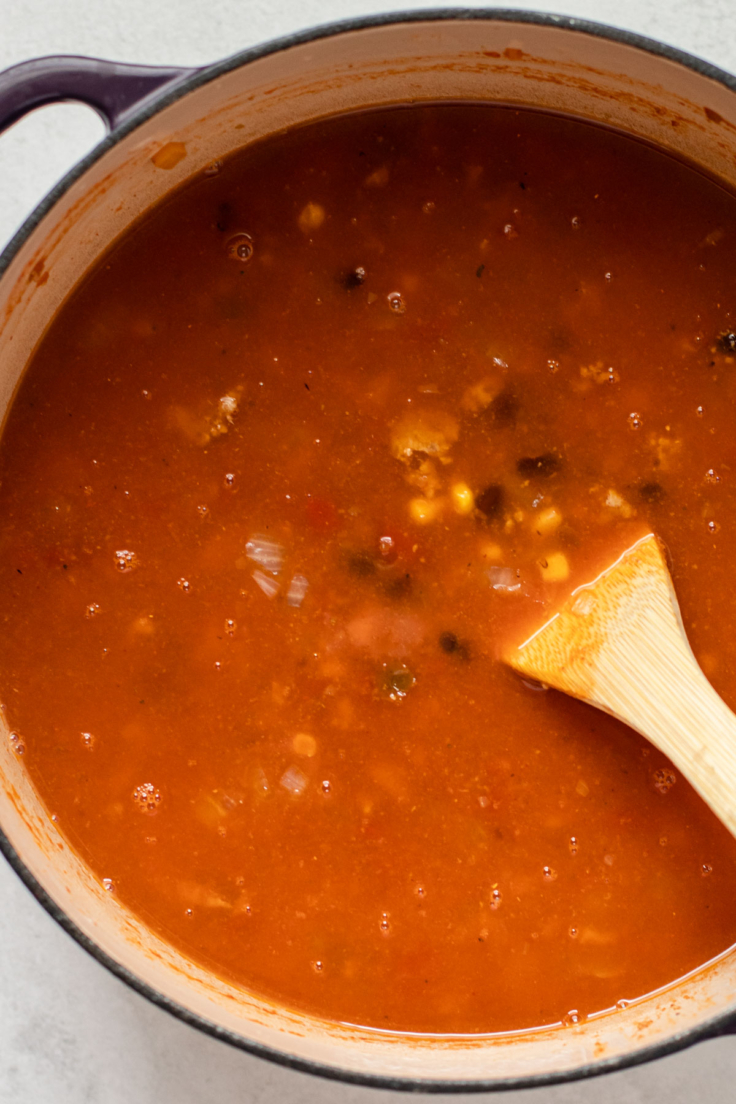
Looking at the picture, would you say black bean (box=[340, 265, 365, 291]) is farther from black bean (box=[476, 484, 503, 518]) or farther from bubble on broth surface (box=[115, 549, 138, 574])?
bubble on broth surface (box=[115, 549, 138, 574])

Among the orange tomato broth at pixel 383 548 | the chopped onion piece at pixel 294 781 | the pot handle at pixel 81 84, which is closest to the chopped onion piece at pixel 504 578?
the orange tomato broth at pixel 383 548

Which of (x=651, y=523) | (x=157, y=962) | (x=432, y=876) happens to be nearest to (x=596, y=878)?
(x=432, y=876)

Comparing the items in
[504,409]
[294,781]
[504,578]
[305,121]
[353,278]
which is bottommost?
[294,781]

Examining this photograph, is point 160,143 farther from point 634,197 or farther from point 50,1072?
point 50,1072

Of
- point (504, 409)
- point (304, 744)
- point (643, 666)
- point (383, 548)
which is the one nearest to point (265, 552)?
point (383, 548)

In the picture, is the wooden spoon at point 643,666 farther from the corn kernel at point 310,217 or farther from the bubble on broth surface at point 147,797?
the corn kernel at point 310,217

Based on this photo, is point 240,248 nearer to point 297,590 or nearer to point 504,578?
point 297,590
